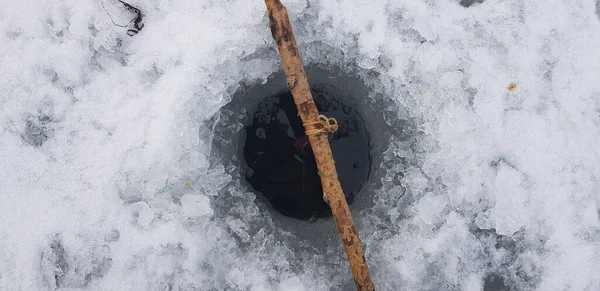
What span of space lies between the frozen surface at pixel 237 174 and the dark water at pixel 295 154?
0.37 feet

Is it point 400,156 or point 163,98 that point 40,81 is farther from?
point 400,156

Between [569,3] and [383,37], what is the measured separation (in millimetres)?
790

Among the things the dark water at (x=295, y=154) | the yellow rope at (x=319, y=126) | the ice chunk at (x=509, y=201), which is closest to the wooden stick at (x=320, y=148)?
the yellow rope at (x=319, y=126)

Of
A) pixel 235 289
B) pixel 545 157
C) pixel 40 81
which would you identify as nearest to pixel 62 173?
pixel 40 81

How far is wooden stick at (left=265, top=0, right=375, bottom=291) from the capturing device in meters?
1.47

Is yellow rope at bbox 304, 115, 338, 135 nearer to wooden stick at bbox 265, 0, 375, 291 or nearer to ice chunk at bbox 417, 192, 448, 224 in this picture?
wooden stick at bbox 265, 0, 375, 291

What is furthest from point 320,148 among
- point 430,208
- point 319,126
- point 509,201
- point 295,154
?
point 509,201

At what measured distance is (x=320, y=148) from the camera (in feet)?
4.83

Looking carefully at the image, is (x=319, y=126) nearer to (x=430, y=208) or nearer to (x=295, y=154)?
(x=295, y=154)

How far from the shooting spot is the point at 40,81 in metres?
1.76

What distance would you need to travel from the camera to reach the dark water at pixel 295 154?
6.00 feet

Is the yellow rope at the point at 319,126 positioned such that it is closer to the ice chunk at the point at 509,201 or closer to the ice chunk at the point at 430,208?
the ice chunk at the point at 430,208

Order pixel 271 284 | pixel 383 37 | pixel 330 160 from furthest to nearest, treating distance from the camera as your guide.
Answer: pixel 383 37
pixel 271 284
pixel 330 160

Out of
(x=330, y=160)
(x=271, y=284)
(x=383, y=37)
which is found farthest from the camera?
(x=383, y=37)
